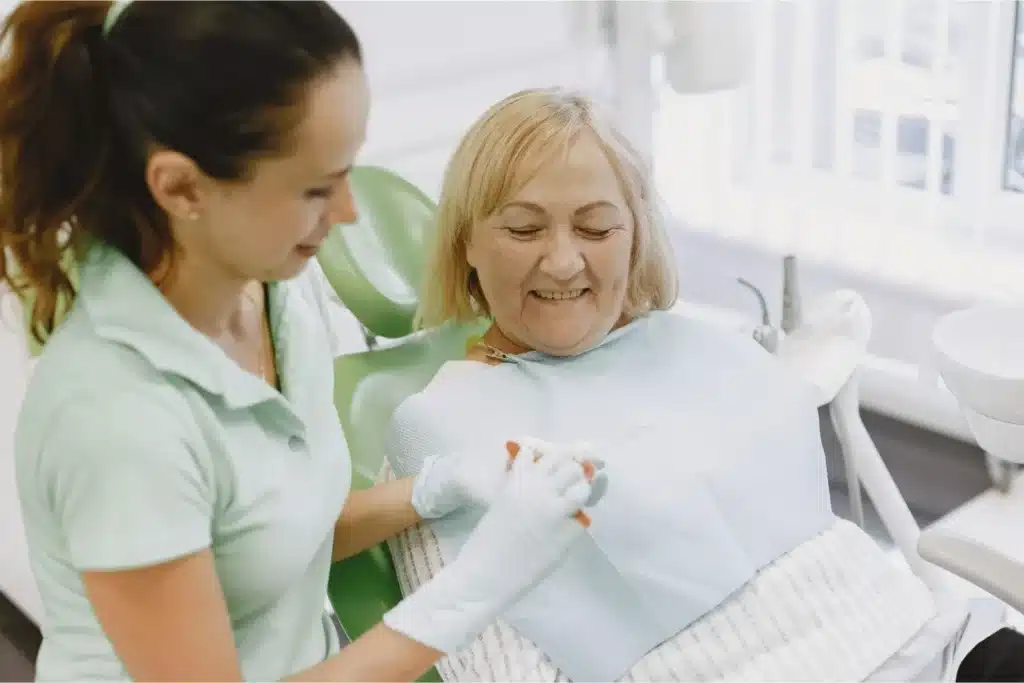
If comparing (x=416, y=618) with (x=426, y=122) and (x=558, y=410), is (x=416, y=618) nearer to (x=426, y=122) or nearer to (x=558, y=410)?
(x=558, y=410)

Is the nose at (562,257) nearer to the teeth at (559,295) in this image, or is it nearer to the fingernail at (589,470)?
Answer: the teeth at (559,295)

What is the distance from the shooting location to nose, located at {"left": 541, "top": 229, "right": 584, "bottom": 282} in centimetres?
124

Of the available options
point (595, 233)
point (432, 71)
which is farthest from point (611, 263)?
point (432, 71)

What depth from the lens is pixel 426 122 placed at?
2.02 meters

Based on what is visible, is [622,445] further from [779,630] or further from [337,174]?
[337,174]

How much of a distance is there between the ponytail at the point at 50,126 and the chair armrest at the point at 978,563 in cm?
106

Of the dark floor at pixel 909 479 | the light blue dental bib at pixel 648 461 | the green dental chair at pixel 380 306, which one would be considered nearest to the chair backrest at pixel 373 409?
the green dental chair at pixel 380 306

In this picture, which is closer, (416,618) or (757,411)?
(416,618)

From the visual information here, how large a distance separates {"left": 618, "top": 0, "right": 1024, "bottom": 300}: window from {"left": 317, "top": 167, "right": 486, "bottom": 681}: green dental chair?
0.94 meters

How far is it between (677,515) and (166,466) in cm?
64

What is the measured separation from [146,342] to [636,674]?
2.17ft

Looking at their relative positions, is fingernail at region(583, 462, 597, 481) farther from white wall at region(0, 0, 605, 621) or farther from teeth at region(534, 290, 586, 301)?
white wall at region(0, 0, 605, 621)

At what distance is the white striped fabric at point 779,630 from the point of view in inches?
45.6

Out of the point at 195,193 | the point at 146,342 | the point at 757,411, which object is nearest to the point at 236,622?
the point at 146,342
